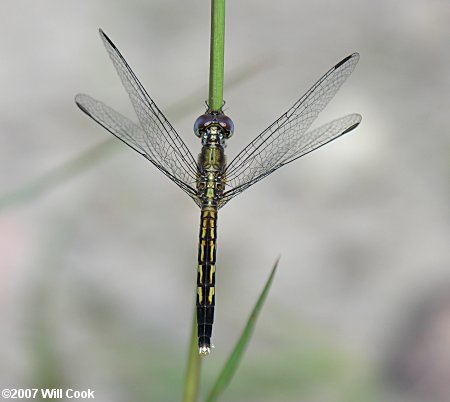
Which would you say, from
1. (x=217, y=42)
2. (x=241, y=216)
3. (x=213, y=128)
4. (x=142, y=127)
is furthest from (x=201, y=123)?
→ (x=241, y=216)

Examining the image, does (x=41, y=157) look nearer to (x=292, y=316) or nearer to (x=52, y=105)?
(x=52, y=105)

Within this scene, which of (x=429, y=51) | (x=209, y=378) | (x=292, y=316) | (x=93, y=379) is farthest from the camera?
(x=429, y=51)

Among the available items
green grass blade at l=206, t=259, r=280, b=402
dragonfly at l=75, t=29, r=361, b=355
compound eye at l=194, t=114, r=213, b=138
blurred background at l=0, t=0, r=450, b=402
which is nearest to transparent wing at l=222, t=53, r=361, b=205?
dragonfly at l=75, t=29, r=361, b=355

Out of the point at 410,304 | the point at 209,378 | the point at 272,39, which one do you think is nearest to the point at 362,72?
the point at 272,39

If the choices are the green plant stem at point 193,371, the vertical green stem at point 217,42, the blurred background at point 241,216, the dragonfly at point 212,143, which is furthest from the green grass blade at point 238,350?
the blurred background at point 241,216

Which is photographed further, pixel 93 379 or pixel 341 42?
pixel 341 42

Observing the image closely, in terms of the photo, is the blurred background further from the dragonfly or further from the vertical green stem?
the vertical green stem
